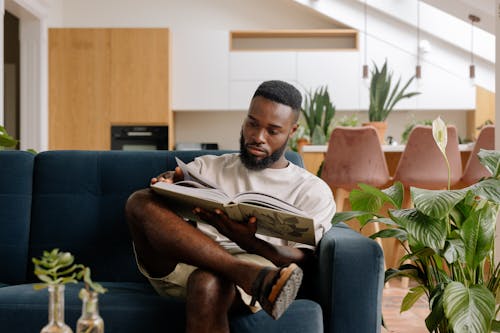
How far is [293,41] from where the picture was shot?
763 centimetres

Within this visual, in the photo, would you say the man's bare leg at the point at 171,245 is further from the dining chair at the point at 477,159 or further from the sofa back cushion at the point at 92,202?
the dining chair at the point at 477,159

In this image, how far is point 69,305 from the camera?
1.90m

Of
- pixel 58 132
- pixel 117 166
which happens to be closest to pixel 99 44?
pixel 58 132

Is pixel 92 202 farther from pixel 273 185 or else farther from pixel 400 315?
pixel 400 315

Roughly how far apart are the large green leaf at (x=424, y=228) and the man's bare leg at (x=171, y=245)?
66 centimetres

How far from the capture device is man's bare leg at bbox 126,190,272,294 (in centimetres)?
170

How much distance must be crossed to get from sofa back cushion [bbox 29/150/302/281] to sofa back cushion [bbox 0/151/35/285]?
3cm

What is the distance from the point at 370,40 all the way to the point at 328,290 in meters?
5.80

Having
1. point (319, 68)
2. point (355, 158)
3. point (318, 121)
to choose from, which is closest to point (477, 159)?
point (355, 158)

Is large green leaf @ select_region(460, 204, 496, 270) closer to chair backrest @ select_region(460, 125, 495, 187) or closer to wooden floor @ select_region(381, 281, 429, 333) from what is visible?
wooden floor @ select_region(381, 281, 429, 333)

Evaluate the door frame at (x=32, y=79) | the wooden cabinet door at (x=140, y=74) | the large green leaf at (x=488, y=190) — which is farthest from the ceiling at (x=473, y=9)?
the large green leaf at (x=488, y=190)

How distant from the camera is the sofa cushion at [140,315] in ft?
5.90

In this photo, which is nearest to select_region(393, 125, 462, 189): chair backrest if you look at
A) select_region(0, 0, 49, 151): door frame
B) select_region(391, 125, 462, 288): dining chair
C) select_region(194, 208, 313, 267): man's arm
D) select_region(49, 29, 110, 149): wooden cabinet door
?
select_region(391, 125, 462, 288): dining chair

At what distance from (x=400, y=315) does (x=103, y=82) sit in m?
4.61
